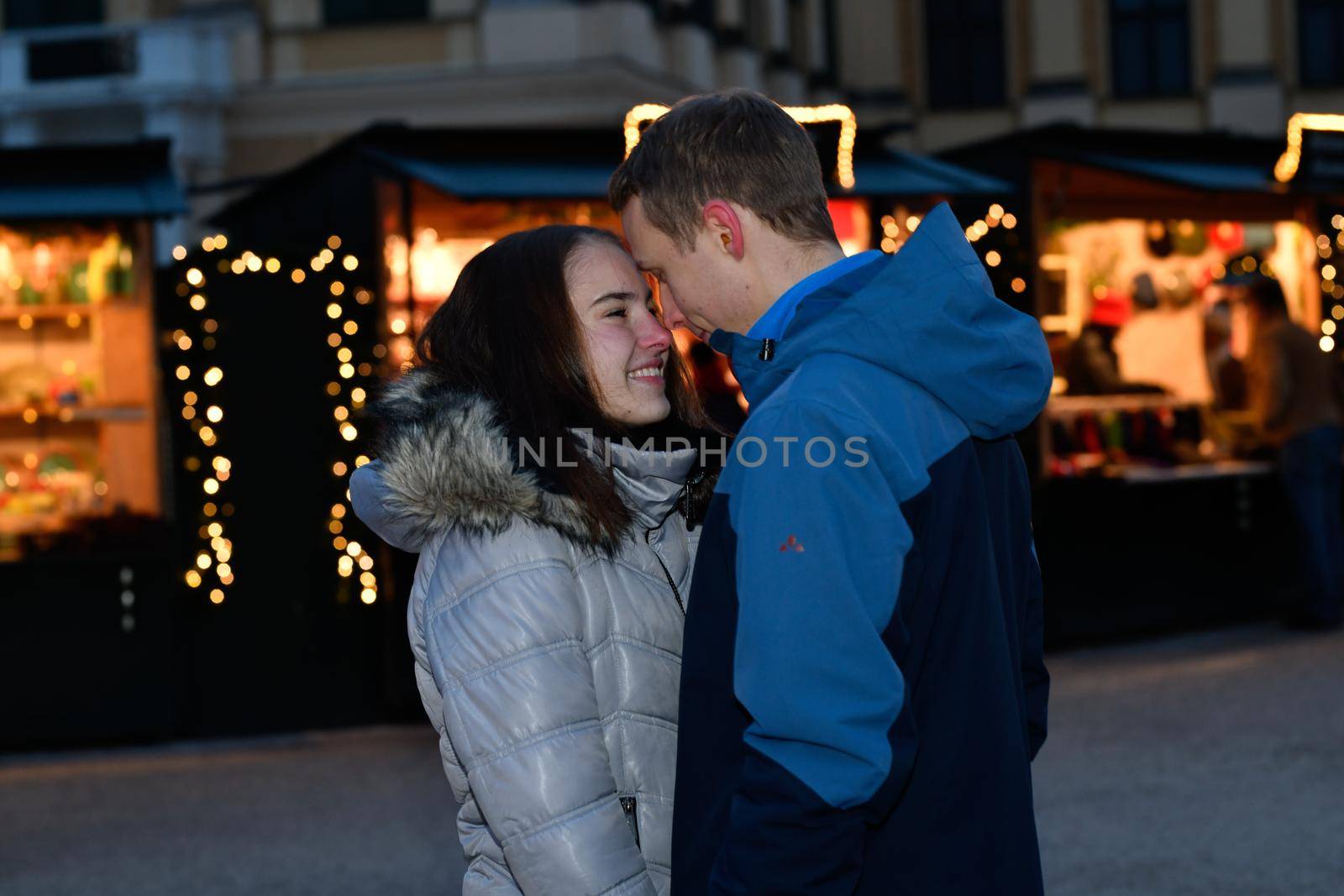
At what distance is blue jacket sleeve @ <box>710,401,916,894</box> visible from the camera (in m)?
1.94

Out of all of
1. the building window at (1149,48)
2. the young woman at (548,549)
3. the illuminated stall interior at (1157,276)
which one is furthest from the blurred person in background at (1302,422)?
the building window at (1149,48)

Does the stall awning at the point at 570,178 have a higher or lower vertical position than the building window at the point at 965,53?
lower

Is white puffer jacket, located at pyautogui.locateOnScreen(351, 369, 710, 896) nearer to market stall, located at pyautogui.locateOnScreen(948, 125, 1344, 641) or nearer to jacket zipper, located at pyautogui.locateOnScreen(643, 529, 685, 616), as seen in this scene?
jacket zipper, located at pyautogui.locateOnScreen(643, 529, 685, 616)

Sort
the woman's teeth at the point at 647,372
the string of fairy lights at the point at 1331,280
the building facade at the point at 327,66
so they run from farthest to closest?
the building facade at the point at 327,66 < the string of fairy lights at the point at 1331,280 < the woman's teeth at the point at 647,372

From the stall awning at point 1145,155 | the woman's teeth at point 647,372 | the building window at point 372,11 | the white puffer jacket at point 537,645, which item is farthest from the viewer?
the building window at point 372,11

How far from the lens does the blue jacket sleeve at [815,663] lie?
6.35 feet

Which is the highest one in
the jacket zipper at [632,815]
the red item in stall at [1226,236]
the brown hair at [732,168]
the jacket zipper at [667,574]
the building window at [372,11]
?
the building window at [372,11]

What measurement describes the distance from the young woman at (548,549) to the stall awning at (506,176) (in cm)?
571

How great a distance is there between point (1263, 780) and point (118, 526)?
536 centimetres

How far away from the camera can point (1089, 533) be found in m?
10.4

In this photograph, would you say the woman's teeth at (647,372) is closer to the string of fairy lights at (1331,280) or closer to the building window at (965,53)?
the string of fairy lights at (1331,280)

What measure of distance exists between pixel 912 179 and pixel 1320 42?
2240 centimetres

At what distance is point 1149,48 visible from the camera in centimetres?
2984

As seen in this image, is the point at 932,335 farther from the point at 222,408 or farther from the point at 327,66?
the point at 327,66
